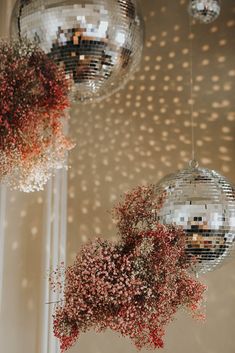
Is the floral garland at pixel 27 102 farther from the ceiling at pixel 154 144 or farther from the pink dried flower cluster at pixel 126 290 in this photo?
the ceiling at pixel 154 144

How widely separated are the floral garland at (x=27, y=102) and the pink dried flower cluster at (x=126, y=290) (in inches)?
16.2

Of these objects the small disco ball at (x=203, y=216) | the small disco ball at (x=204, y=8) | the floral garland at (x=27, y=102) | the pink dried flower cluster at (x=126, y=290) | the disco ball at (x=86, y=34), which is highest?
the small disco ball at (x=204, y=8)

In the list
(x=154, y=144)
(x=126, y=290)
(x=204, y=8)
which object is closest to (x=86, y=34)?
(x=126, y=290)

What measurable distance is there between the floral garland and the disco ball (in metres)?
0.05

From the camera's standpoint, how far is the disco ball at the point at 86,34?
69.2 inches

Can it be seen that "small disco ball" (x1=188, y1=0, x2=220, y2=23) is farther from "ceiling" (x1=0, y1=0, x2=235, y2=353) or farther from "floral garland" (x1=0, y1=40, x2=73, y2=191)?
"floral garland" (x1=0, y1=40, x2=73, y2=191)

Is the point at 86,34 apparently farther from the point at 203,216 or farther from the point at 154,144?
the point at 154,144

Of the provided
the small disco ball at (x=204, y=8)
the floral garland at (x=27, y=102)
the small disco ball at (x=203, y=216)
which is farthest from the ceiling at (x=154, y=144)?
the floral garland at (x=27, y=102)

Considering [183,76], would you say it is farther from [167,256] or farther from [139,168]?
[167,256]

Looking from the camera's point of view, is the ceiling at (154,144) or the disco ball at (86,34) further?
the ceiling at (154,144)

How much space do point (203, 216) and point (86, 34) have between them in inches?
38.6

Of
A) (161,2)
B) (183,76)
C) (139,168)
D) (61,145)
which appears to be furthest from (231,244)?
(161,2)

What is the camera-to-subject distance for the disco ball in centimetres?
176

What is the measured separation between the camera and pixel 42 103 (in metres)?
1.95
